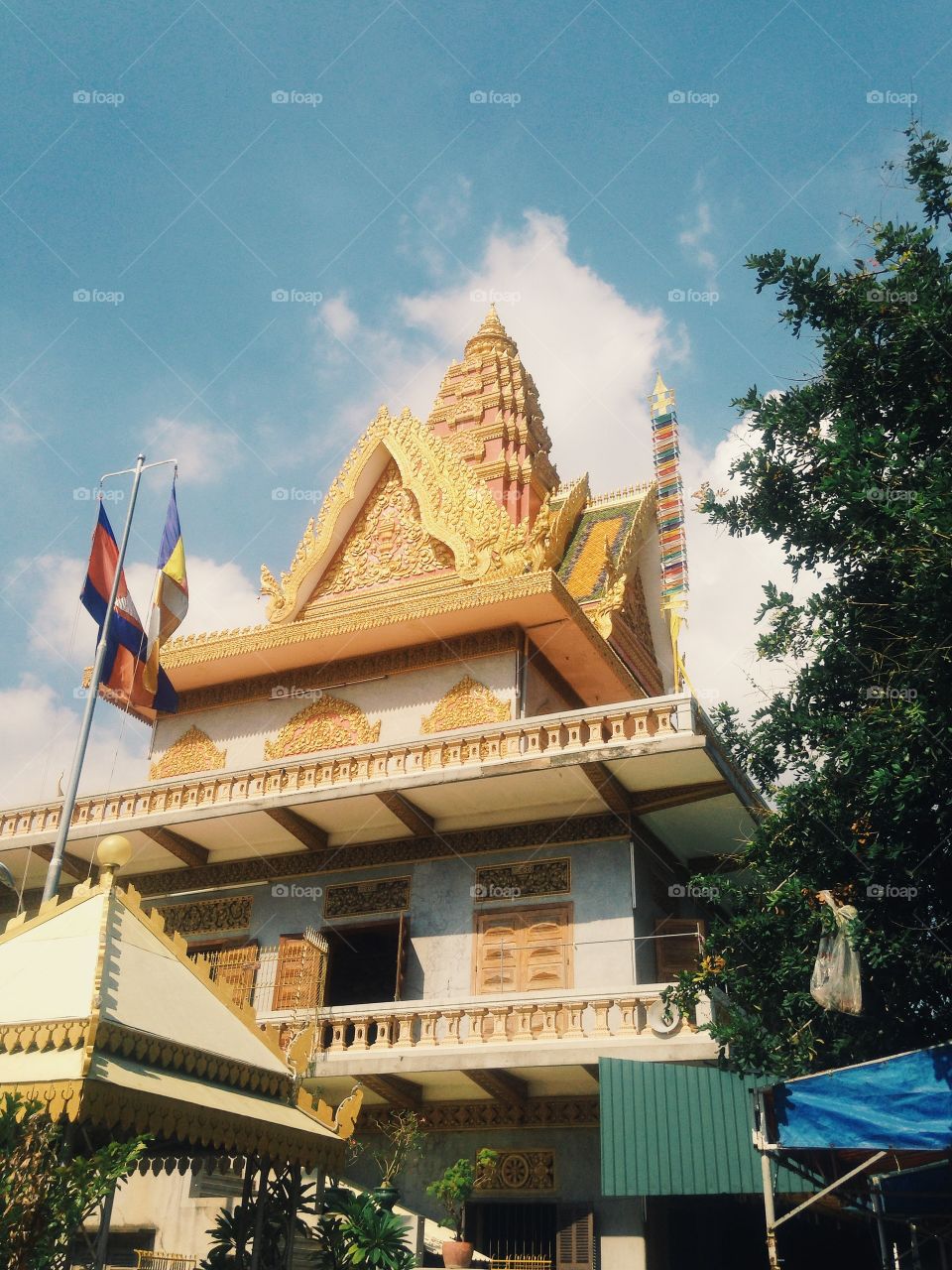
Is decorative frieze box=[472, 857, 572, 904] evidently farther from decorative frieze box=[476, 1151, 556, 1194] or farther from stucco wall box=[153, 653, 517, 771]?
decorative frieze box=[476, 1151, 556, 1194]

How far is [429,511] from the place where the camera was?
55.7ft

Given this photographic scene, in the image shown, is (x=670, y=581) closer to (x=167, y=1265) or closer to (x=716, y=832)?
(x=716, y=832)

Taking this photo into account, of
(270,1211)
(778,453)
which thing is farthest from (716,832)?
(270,1211)

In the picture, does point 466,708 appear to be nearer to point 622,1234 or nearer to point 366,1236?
point 622,1234

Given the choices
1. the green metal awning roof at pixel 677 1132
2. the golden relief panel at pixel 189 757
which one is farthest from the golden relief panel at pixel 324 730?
the green metal awning roof at pixel 677 1132

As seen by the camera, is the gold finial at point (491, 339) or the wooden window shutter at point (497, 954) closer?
the wooden window shutter at point (497, 954)

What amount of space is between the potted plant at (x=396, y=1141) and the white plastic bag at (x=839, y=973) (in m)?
5.24

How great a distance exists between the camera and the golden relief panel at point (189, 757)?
1661cm

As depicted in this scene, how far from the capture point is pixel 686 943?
1281 cm

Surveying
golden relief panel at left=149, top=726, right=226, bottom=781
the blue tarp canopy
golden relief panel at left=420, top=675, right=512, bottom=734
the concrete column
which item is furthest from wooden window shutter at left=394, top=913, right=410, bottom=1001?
the blue tarp canopy

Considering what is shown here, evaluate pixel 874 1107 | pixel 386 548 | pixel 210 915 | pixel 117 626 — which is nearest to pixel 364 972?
pixel 210 915

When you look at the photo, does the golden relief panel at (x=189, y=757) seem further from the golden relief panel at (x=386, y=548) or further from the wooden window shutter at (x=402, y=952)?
the wooden window shutter at (x=402, y=952)

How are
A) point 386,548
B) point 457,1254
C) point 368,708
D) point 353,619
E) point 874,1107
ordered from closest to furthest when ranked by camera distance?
point 874,1107
point 457,1254
point 353,619
point 368,708
point 386,548

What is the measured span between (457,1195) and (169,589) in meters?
8.41
